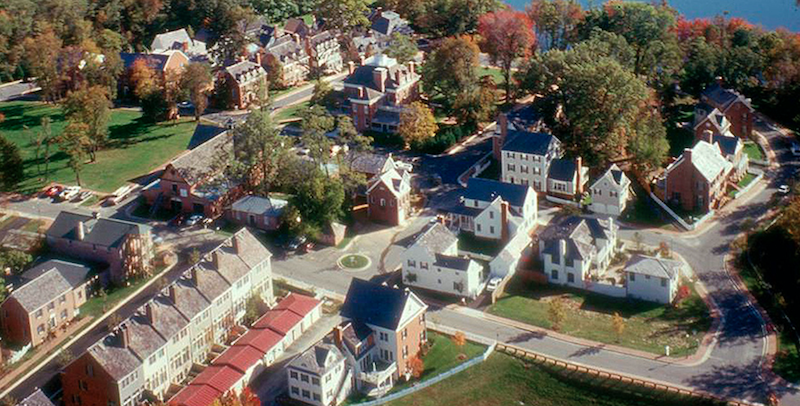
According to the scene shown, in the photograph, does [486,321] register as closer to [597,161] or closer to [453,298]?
[453,298]

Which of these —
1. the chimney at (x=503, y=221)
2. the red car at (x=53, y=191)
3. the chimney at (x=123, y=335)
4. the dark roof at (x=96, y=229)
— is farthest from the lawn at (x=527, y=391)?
the red car at (x=53, y=191)

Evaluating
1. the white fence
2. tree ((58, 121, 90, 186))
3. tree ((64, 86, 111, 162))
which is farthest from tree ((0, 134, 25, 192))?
the white fence

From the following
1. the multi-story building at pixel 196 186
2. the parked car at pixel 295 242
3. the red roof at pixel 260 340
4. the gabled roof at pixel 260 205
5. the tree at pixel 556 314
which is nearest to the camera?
the red roof at pixel 260 340

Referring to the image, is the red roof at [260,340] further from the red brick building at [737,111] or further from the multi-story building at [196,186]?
the red brick building at [737,111]

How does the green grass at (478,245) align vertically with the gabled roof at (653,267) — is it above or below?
below

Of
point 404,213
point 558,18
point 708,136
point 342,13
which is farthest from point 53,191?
point 558,18
